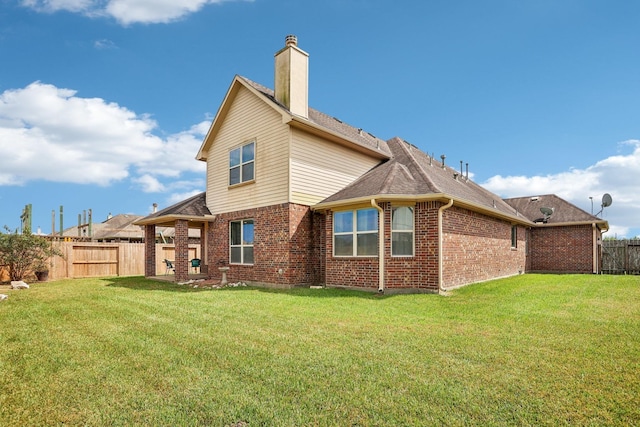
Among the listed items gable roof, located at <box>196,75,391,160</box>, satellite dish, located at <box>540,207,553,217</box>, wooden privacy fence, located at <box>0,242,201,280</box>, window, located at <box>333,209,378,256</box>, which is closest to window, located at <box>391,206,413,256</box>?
window, located at <box>333,209,378,256</box>

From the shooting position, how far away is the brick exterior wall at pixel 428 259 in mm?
10969

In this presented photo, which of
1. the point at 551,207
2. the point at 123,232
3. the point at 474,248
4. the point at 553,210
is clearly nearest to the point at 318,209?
the point at 474,248

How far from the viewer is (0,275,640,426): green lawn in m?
3.29

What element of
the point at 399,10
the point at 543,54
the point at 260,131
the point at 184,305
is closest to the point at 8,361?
the point at 184,305

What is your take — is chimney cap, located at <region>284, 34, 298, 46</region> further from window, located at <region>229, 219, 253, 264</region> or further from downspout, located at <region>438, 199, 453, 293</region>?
downspout, located at <region>438, 199, 453, 293</region>

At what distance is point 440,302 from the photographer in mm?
9305

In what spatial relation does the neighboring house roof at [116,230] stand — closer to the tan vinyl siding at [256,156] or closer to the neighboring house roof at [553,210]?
the tan vinyl siding at [256,156]

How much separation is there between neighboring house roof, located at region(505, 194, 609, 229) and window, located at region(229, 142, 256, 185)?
54.4ft

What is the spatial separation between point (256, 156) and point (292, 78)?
313 centimetres

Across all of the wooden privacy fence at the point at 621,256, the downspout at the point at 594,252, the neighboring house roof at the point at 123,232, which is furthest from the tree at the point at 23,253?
the wooden privacy fence at the point at 621,256

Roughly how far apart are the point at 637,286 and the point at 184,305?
1407 cm

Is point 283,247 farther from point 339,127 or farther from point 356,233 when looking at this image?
point 339,127

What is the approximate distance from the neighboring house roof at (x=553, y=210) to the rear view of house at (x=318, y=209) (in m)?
5.86

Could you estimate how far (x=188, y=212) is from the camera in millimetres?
15414
